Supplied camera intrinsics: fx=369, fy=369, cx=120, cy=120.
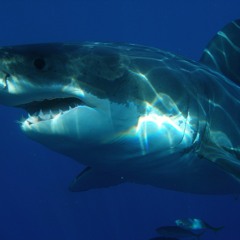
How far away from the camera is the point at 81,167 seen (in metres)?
26.6

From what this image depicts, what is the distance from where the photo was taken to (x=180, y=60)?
4.02 m

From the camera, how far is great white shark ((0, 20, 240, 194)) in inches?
109

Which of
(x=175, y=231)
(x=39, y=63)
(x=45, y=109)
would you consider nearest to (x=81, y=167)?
(x=175, y=231)

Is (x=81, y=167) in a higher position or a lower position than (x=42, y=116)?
lower

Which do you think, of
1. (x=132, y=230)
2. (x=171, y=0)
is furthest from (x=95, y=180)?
(x=171, y=0)

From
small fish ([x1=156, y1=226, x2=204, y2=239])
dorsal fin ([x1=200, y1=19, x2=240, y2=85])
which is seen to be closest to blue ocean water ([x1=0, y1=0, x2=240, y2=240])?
small fish ([x1=156, y1=226, x2=204, y2=239])

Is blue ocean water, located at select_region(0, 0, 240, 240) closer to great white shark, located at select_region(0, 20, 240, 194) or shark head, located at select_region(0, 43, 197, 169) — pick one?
great white shark, located at select_region(0, 20, 240, 194)

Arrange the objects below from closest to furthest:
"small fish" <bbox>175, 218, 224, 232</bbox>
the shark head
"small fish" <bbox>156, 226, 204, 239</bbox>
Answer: the shark head
"small fish" <bbox>156, 226, 204, 239</bbox>
"small fish" <bbox>175, 218, 224, 232</bbox>

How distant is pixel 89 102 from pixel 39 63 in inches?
18.7

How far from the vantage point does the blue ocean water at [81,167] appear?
22281 mm

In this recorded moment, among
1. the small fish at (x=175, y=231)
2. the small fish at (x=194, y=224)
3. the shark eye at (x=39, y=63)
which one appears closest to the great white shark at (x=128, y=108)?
the shark eye at (x=39, y=63)

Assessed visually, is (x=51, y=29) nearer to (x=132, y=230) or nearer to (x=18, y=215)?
(x=18, y=215)

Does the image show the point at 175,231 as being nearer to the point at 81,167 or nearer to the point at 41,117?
the point at 41,117

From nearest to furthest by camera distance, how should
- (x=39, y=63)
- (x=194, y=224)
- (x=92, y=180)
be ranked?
1. (x=39, y=63)
2. (x=92, y=180)
3. (x=194, y=224)
